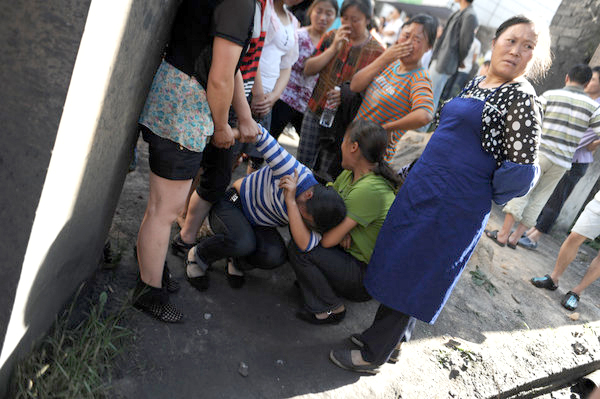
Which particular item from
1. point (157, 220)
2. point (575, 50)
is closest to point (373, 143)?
point (157, 220)

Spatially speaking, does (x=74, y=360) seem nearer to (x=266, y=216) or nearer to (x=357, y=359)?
(x=266, y=216)

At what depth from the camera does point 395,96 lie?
3072mm

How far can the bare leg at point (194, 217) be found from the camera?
9.12ft

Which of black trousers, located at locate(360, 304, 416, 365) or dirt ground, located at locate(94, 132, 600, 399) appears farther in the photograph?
black trousers, located at locate(360, 304, 416, 365)

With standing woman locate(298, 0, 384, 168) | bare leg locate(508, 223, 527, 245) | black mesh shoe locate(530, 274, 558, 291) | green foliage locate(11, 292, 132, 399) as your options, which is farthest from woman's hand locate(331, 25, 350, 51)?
bare leg locate(508, 223, 527, 245)

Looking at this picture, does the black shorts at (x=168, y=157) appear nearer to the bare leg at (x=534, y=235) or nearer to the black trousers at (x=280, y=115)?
the black trousers at (x=280, y=115)

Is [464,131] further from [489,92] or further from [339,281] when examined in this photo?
[339,281]

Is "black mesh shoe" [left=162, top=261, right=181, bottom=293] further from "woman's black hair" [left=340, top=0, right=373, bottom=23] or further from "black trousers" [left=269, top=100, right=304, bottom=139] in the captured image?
"woman's black hair" [left=340, top=0, right=373, bottom=23]

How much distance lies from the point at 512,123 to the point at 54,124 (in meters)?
1.80

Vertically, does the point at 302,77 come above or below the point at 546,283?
above

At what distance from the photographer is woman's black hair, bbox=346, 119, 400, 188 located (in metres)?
2.67

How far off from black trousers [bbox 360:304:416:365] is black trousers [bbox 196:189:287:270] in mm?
696

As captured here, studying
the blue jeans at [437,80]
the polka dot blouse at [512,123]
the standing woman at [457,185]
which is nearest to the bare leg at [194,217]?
the standing woman at [457,185]

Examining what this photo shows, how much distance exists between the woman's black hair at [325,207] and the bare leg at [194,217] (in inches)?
26.7
